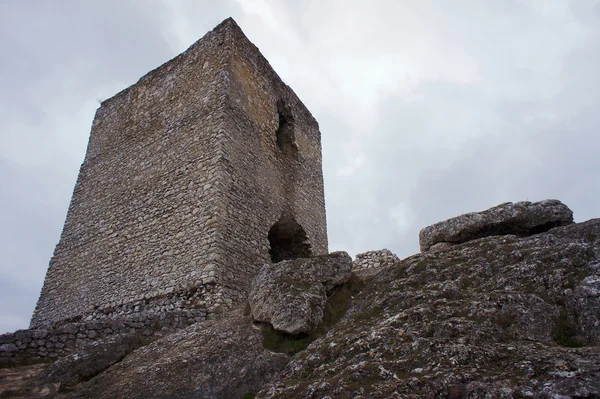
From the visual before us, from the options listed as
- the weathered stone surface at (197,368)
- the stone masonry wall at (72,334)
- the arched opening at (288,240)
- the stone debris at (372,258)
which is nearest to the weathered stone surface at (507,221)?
the weathered stone surface at (197,368)

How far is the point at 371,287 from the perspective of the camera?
5.21 metres

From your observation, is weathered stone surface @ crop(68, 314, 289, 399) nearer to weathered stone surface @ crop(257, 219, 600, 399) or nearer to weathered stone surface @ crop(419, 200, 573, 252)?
weathered stone surface @ crop(257, 219, 600, 399)

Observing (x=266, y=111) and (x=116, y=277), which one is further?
(x=266, y=111)

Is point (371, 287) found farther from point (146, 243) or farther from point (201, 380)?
point (146, 243)

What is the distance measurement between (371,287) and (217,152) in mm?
6190

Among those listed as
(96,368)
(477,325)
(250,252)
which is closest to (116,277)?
(250,252)

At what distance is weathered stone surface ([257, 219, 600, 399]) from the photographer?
269 centimetres

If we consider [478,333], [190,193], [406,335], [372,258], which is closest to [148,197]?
[190,193]

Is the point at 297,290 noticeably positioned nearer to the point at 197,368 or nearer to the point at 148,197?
the point at 197,368

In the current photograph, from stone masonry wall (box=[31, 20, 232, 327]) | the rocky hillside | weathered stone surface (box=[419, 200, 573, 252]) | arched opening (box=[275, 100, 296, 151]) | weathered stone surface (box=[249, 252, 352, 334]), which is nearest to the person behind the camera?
the rocky hillside

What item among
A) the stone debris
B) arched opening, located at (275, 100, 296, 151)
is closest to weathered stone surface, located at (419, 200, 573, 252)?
the stone debris

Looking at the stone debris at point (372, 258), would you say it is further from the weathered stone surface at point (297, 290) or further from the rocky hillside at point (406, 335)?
the weathered stone surface at point (297, 290)

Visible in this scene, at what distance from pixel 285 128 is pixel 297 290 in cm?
930

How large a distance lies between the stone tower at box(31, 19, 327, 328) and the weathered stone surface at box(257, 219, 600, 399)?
5206 mm
